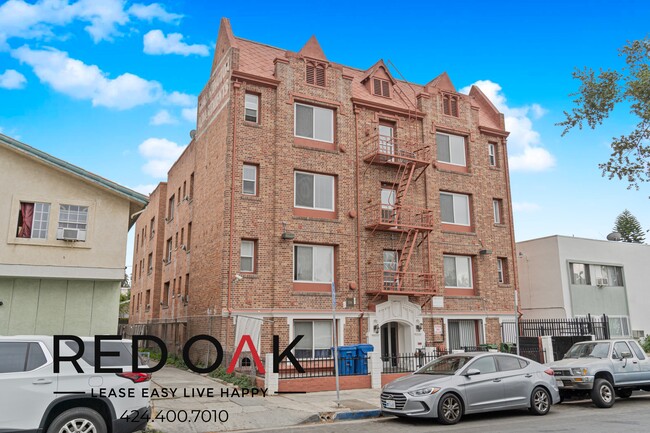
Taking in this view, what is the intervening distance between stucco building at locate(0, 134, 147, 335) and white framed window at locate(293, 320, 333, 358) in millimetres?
7302

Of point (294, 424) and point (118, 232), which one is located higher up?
point (118, 232)

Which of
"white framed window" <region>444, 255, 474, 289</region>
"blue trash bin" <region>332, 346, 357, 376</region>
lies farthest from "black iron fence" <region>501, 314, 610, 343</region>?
"blue trash bin" <region>332, 346, 357, 376</region>

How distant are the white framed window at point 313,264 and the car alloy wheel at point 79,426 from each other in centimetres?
1323

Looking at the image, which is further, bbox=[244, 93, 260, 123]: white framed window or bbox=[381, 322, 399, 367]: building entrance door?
bbox=[381, 322, 399, 367]: building entrance door

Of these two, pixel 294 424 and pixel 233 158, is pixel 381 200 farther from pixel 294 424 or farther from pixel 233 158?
pixel 294 424

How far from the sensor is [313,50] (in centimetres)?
2422

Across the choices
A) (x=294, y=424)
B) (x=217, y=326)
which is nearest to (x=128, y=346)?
(x=294, y=424)

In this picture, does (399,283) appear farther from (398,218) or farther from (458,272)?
(458,272)

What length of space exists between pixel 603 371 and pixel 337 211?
1184cm

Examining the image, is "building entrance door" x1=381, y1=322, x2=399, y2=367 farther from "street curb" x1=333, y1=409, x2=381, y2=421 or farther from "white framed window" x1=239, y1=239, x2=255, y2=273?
"street curb" x1=333, y1=409, x2=381, y2=421

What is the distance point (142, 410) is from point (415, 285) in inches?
637

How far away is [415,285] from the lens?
23.5 meters

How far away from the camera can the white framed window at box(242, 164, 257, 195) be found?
71.2 feet

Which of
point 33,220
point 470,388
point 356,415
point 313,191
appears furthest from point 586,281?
point 33,220
